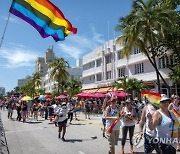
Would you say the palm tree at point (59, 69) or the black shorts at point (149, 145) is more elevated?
the palm tree at point (59, 69)

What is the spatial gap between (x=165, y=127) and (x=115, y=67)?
3857 centimetres

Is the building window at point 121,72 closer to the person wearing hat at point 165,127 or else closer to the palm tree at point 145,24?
the palm tree at point 145,24

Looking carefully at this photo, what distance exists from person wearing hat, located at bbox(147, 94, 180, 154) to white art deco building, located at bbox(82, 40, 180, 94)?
82.8 feet

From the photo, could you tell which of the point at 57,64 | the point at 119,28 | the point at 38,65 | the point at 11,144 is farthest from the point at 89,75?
the point at 38,65

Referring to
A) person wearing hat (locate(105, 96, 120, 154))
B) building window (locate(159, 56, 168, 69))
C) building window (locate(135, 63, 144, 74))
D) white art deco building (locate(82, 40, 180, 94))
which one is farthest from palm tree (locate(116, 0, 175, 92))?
person wearing hat (locate(105, 96, 120, 154))

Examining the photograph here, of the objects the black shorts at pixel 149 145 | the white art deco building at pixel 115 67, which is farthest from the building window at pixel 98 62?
the black shorts at pixel 149 145

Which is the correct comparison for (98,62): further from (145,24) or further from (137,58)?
(145,24)

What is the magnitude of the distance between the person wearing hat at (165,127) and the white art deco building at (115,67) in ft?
82.8

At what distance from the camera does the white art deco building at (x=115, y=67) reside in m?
34.2

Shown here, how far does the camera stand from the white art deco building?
34156mm

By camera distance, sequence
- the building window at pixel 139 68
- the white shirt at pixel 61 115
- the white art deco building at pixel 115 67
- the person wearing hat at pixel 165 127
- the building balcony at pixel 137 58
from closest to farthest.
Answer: the person wearing hat at pixel 165 127, the white shirt at pixel 61 115, the white art deco building at pixel 115 67, the building balcony at pixel 137 58, the building window at pixel 139 68

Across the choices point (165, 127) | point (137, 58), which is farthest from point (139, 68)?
point (165, 127)

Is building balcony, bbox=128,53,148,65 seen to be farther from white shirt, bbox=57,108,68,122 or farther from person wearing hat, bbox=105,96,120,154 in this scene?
person wearing hat, bbox=105,96,120,154

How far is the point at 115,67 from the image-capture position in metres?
43.7
